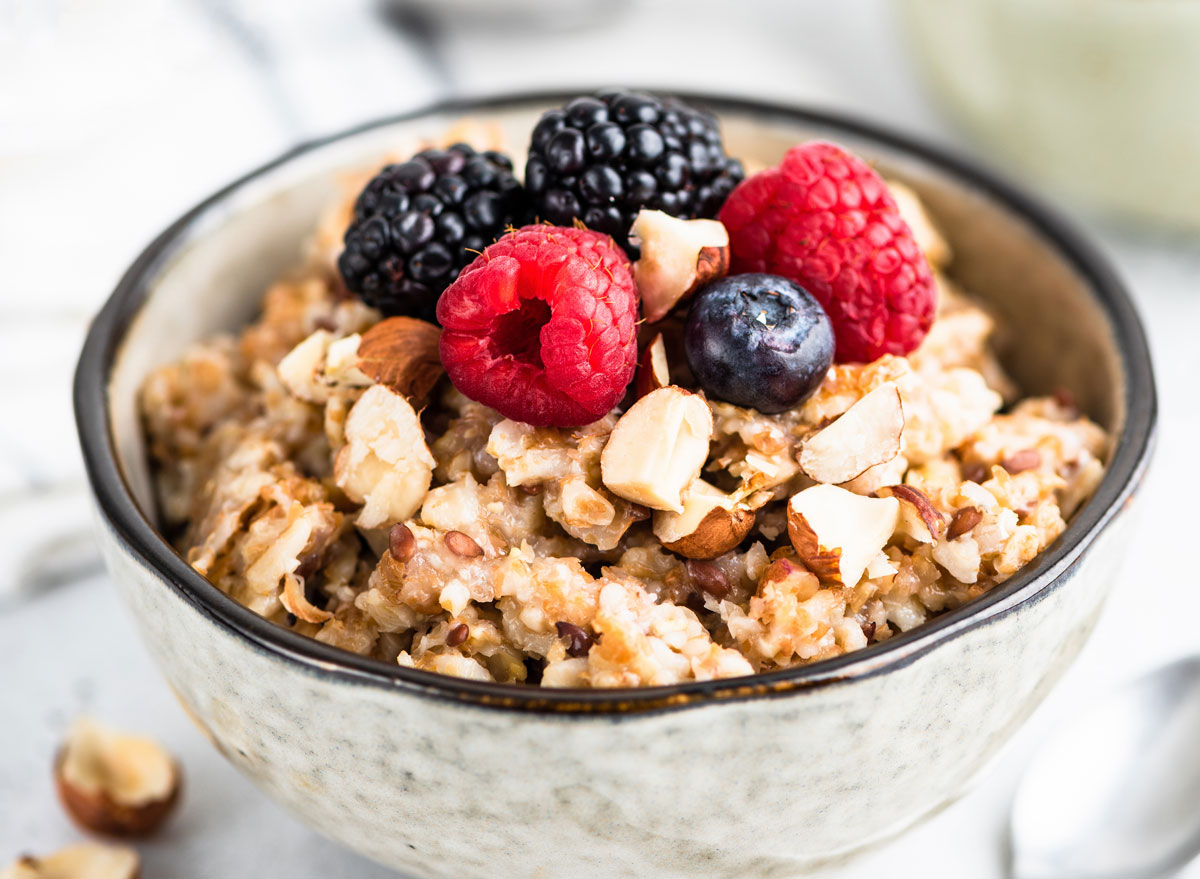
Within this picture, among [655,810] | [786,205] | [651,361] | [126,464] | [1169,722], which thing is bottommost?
[1169,722]

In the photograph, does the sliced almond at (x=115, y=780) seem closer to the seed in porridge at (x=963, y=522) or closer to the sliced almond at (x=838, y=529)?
the sliced almond at (x=838, y=529)

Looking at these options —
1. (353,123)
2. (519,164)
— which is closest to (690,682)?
(519,164)

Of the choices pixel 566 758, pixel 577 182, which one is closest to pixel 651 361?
pixel 577 182

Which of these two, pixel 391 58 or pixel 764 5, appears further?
pixel 764 5

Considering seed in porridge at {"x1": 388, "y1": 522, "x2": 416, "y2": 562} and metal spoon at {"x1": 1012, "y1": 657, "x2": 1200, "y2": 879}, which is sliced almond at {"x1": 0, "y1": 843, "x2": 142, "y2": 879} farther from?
metal spoon at {"x1": 1012, "y1": 657, "x2": 1200, "y2": 879}

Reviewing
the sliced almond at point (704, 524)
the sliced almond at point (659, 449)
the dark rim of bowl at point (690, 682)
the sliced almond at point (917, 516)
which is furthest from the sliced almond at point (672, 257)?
the dark rim of bowl at point (690, 682)

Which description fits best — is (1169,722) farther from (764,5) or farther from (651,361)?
(764,5)
